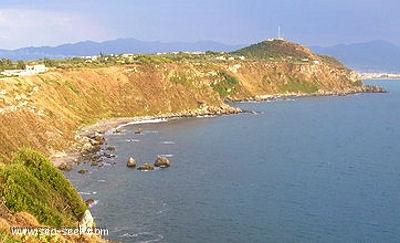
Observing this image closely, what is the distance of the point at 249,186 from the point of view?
6556 centimetres

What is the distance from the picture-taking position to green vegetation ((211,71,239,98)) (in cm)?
18850

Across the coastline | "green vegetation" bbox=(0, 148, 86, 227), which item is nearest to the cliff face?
the coastline

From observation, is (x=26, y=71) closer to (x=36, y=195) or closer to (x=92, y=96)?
(x=92, y=96)

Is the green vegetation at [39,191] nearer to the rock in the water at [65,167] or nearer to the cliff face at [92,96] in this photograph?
the rock in the water at [65,167]

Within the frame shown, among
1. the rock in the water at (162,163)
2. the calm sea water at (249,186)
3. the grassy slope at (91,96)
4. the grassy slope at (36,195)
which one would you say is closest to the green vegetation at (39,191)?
the grassy slope at (36,195)

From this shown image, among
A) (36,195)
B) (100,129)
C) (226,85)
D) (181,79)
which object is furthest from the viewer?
(226,85)

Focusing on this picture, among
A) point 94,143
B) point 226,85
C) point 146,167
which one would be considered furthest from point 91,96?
point 226,85

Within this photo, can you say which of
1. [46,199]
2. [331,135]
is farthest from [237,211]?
[331,135]

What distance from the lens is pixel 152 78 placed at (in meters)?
150

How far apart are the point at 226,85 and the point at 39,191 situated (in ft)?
511

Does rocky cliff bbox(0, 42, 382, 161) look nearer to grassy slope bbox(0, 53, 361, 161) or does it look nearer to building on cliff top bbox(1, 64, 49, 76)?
grassy slope bbox(0, 53, 361, 161)

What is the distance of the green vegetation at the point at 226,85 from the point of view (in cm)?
18850

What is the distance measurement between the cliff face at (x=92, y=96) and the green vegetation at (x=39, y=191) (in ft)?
101

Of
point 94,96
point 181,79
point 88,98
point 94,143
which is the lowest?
point 94,143
